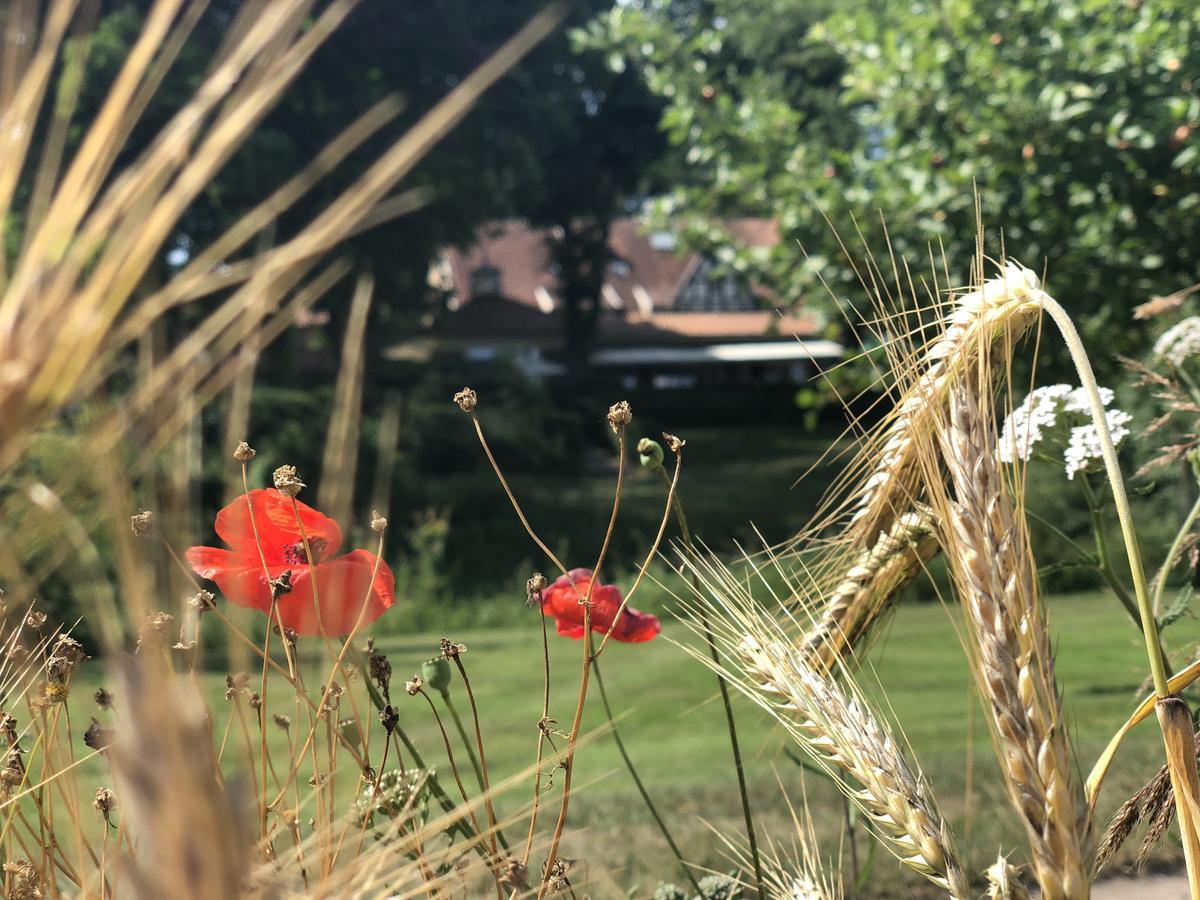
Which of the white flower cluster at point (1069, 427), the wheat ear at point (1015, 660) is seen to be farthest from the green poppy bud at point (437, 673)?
the white flower cluster at point (1069, 427)

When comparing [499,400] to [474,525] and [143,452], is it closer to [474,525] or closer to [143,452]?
[474,525]

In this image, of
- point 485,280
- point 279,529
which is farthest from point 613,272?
point 279,529

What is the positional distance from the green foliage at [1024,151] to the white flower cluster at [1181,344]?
3619 mm

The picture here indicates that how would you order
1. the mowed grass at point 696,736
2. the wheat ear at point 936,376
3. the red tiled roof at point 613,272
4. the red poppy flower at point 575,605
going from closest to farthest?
the wheat ear at point 936,376, the red poppy flower at point 575,605, the mowed grass at point 696,736, the red tiled roof at point 613,272

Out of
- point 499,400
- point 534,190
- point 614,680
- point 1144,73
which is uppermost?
point 534,190

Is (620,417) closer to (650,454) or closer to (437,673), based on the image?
(650,454)

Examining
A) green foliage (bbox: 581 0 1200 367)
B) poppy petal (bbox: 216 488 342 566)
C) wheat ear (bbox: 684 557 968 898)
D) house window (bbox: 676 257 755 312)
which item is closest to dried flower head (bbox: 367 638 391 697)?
poppy petal (bbox: 216 488 342 566)

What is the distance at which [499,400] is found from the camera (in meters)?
22.0

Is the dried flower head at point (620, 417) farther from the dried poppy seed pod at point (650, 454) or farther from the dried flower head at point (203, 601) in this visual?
the dried flower head at point (203, 601)

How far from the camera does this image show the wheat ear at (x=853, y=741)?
124cm

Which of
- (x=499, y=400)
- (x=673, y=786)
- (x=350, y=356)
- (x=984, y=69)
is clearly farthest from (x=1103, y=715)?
(x=499, y=400)

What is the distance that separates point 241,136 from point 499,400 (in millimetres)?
21390

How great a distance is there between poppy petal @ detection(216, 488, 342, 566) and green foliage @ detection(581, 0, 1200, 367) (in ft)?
18.7

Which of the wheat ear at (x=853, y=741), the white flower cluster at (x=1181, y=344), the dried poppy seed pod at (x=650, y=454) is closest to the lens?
the wheat ear at (x=853, y=741)
